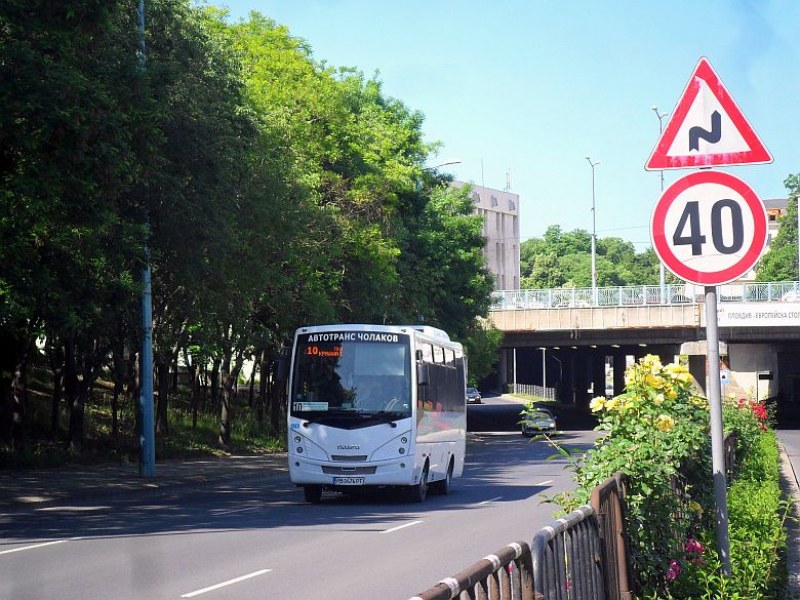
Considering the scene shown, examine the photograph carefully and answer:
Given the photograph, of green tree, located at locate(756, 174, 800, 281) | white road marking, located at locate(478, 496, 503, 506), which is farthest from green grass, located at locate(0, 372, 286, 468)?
green tree, located at locate(756, 174, 800, 281)

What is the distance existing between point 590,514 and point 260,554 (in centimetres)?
829

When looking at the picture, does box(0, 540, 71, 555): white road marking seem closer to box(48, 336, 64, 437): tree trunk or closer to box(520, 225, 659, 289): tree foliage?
box(48, 336, 64, 437): tree trunk

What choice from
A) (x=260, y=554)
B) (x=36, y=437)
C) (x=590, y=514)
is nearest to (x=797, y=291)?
(x=36, y=437)

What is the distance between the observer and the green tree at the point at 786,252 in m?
106

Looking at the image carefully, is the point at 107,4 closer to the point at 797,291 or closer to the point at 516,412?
the point at 797,291

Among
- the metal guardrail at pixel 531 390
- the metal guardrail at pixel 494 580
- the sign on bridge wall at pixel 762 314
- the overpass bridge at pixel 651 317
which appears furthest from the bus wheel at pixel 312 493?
the metal guardrail at pixel 531 390

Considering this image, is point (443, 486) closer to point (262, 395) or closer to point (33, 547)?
point (33, 547)

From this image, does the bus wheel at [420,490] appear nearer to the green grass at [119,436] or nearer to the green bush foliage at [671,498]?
the green grass at [119,436]

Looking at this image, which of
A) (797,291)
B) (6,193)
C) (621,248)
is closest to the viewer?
(6,193)

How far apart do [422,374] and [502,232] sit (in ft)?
420

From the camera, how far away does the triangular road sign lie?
285 inches

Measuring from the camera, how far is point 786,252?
107125 mm

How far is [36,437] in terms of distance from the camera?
3475 centimetres

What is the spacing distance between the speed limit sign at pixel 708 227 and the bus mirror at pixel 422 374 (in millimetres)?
15950
